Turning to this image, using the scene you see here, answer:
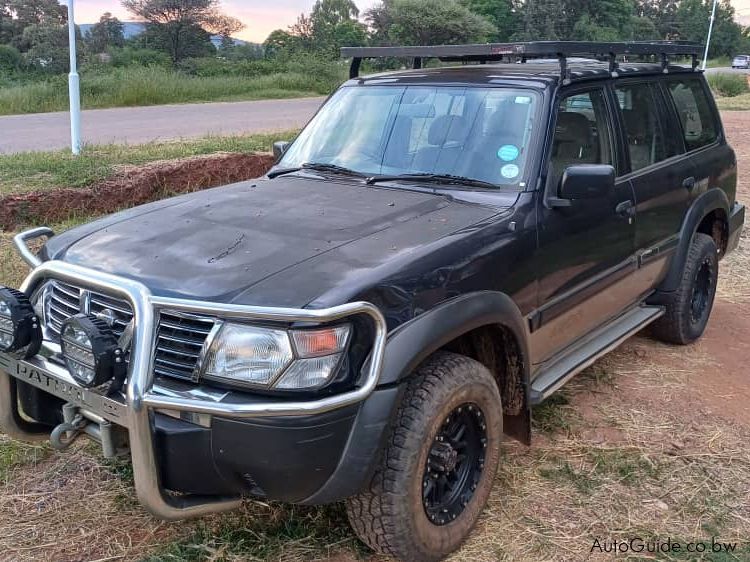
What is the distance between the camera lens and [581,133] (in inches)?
156

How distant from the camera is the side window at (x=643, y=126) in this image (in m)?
4.36

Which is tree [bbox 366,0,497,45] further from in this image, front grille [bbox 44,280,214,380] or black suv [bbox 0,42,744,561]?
front grille [bbox 44,280,214,380]

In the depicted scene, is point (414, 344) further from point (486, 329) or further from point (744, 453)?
point (744, 453)

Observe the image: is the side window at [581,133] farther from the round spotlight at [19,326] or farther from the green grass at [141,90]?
the green grass at [141,90]

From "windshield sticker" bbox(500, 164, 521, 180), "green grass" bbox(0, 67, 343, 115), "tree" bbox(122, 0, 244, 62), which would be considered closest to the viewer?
"windshield sticker" bbox(500, 164, 521, 180)

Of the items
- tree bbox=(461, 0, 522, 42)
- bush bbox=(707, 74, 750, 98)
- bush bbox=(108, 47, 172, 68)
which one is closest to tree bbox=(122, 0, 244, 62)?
bush bbox=(108, 47, 172, 68)

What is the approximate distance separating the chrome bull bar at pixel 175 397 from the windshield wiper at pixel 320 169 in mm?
1561

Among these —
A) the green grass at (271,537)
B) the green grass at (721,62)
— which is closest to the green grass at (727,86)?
the green grass at (271,537)

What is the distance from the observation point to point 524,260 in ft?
10.9

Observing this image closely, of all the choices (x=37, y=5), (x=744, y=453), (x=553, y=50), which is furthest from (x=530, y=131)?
(x=37, y=5)

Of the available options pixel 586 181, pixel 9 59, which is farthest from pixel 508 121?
pixel 9 59

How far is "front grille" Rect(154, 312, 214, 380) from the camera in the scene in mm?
2496
